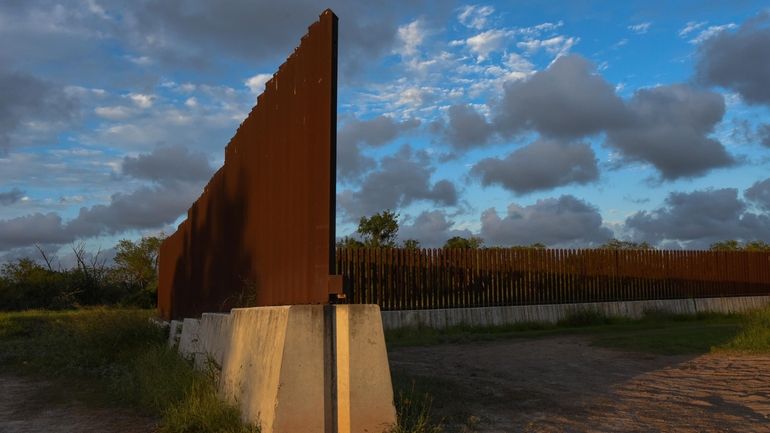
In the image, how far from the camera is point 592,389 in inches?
328

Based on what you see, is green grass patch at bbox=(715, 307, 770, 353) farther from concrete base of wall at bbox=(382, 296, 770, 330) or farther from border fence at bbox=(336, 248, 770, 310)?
border fence at bbox=(336, 248, 770, 310)

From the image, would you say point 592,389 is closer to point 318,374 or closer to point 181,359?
point 318,374

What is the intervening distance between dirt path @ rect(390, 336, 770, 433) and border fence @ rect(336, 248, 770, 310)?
527 centimetres

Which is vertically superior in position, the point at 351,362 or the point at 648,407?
the point at 351,362

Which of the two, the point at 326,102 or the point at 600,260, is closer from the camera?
the point at 326,102

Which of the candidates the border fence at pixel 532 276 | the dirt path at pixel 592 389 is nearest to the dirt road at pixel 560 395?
the dirt path at pixel 592 389

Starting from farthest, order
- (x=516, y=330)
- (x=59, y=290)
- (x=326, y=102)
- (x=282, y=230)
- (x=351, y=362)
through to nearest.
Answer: (x=59, y=290)
(x=516, y=330)
(x=282, y=230)
(x=326, y=102)
(x=351, y=362)

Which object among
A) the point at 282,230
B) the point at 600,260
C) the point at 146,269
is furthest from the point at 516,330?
the point at 146,269

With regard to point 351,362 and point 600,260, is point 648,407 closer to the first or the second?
point 351,362

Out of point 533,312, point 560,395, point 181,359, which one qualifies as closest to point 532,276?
point 533,312

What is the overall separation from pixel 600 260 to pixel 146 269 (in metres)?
27.4

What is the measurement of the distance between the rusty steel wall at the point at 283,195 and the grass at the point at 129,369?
1131mm

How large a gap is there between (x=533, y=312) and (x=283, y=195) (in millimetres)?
13969

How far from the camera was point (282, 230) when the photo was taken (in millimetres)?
7051
